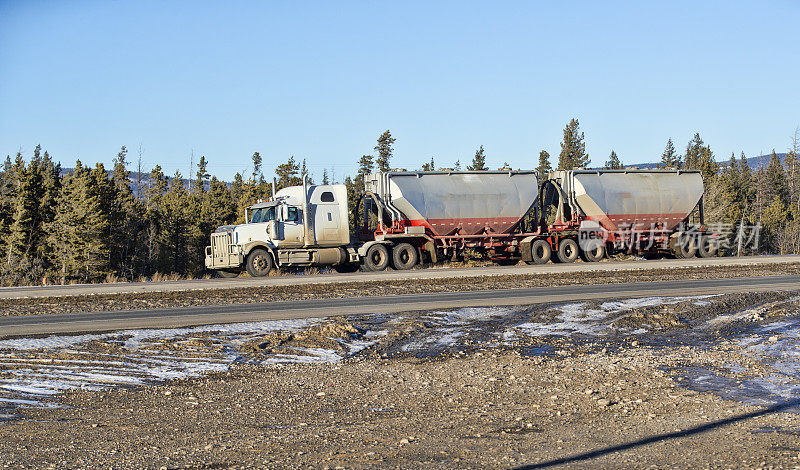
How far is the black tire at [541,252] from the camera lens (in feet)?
95.6

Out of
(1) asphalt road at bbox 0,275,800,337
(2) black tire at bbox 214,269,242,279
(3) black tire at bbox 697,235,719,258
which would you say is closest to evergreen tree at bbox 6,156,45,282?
(2) black tire at bbox 214,269,242,279

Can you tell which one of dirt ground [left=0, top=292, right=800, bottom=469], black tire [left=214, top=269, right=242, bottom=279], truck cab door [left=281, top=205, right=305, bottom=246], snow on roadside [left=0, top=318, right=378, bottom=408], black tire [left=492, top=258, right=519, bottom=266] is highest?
truck cab door [left=281, top=205, right=305, bottom=246]

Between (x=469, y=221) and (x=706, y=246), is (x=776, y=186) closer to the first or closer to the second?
(x=706, y=246)

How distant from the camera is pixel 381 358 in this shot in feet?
34.2

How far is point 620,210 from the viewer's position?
2956 cm

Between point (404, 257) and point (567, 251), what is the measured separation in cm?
766

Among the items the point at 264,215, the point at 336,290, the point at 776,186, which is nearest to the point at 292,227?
the point at 264,215

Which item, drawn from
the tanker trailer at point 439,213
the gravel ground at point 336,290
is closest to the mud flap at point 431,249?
the tanker trailer at point 439,213

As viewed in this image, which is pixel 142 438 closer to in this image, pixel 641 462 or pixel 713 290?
pixel 641 462

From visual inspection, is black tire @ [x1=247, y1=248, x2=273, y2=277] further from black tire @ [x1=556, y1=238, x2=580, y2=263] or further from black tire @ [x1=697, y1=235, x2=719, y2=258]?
black tire @ [x1=697, y1=235, x2=719, y2=258]

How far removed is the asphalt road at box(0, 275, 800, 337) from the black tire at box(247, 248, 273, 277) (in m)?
8.82

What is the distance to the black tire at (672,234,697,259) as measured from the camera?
3147cm

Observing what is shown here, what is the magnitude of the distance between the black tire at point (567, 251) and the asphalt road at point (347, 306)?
8500 millimetres

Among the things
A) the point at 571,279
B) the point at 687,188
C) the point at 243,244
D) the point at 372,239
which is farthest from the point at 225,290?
the point at 687,188
